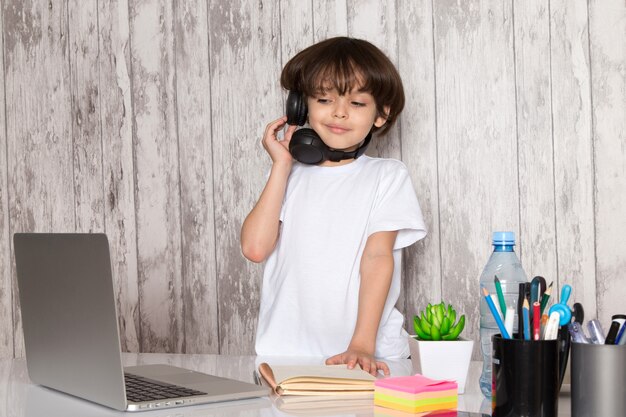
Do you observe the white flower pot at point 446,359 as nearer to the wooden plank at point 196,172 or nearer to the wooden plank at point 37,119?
the wooden plank at point 196,172

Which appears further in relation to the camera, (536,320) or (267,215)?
(267,215)

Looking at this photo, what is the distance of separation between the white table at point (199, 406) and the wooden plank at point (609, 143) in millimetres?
688

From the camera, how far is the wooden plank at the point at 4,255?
257 centimetres

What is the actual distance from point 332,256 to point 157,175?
2.40 feet

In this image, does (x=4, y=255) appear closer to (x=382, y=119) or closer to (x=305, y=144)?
(x=305, y=144)

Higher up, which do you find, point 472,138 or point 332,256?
point 472,138

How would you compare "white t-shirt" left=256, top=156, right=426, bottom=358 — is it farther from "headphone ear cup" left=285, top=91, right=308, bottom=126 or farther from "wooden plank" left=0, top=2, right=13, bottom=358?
"wooden plank" left=0, top=2, right=13, bottom=358

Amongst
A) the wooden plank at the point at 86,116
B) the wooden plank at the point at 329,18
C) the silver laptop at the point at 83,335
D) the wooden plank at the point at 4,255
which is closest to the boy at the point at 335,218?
the wooden plank at the point at 329,18

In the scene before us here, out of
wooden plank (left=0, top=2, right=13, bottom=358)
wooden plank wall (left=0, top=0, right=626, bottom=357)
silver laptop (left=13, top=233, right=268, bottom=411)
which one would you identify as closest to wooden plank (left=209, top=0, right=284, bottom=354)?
wooden plank wall (left=0, top=0, right=626, bottom=357)

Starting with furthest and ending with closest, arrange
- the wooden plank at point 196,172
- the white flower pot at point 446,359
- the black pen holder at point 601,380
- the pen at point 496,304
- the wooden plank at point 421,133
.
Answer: the wooden plank at point 196,172 → the wooden plank at point 421,133 → the white flower pot at point 446,359 → the pen at point 496,304 → the black pen holder at point 601,380

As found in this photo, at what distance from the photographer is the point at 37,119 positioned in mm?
2545

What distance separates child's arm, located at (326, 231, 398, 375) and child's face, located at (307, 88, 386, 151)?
0.23 m

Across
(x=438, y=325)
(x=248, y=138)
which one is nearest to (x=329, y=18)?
(x=248, y=138)

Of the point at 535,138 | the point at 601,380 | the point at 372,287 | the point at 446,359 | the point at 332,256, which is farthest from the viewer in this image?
the point at 535,138
